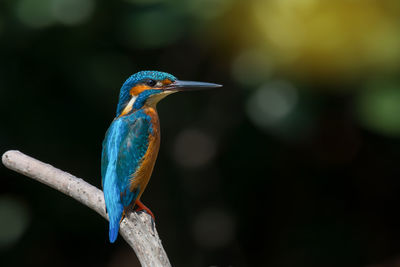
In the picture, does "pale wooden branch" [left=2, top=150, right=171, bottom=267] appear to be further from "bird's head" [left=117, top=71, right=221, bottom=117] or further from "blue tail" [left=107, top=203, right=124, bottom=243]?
"bird's head" [left=117, top=71, right=221, bottom=117]

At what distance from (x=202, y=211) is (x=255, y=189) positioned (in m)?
0.37

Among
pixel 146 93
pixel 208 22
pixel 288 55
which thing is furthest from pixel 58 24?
pixel 146 93

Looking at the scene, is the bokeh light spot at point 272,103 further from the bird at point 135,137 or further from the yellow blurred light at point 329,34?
the bird at point 135,137

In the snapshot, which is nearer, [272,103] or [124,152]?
[124,152]

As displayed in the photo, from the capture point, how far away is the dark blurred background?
2.99 m

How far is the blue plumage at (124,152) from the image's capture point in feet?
5.83

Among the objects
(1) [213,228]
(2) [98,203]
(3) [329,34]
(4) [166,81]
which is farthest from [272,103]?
(2) [98,203]

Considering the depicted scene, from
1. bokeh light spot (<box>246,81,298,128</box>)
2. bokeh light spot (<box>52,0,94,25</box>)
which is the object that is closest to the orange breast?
bokeh light spot (<box>246,81,298,128</box>)

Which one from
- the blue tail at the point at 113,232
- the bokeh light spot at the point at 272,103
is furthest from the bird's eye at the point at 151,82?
the bokeh light spot at the point at 272,103

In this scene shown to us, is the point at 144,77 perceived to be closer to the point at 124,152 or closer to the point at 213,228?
the point at 124,152

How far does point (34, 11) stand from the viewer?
3016 millimetres

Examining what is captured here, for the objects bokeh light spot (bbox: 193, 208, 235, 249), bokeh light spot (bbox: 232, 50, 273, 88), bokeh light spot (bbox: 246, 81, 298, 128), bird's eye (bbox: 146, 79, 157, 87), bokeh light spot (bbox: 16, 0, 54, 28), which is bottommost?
bokeh light spot (bbox: 193, 208, 235, 249)

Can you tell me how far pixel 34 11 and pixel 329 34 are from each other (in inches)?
61.3

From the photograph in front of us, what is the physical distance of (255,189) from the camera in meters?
3.72
